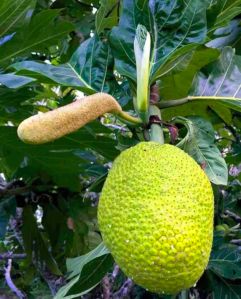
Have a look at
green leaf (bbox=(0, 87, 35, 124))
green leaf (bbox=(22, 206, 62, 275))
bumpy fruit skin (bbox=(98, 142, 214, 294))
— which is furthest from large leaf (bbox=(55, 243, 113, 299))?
green leaf (bbox=(22, 206, 62, 275))

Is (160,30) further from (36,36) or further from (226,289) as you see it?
(226,289)

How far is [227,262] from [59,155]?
528mm

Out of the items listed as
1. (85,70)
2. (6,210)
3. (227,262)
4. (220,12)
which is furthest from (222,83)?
(6,210)

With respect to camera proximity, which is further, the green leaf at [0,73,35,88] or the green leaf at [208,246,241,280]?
the green leaf at [208,246,241,280]

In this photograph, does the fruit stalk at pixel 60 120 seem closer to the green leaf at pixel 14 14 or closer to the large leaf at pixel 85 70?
the large leaf at pixel 85 70

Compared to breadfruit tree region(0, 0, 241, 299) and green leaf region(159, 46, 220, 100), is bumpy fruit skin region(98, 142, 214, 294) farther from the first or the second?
green leaf region(159, 46, 220, 100)

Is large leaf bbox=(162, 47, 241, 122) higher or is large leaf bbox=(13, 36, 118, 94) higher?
large leaf bbox=(13, 36, 118, 94)

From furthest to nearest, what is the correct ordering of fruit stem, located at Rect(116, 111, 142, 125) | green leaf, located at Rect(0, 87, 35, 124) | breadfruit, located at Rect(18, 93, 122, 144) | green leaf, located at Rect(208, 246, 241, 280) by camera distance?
green leaf, located at Rect(208, 246, 241, 280), green leaf, located at Rect(0, 87, 35, 124), fruit stem, located at Rect(116, 111, 142, 125), breadfruit, located at Rect(18, 93, 122, 144)

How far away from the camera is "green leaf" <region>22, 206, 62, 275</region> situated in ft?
5.63

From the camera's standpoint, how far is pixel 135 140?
1030 millimetres

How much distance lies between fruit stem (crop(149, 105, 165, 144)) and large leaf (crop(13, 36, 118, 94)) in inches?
5.1

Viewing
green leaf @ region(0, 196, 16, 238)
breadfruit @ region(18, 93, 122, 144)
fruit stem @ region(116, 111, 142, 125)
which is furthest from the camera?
green leaf @ region(0, 196, 16, 238)

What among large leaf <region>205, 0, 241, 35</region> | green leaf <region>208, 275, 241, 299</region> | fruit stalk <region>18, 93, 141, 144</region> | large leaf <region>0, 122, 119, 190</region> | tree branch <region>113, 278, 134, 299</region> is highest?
large leaf <region>205, 0, 241, 35</region>

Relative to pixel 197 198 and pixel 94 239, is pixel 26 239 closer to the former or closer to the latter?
pixel 94 239
